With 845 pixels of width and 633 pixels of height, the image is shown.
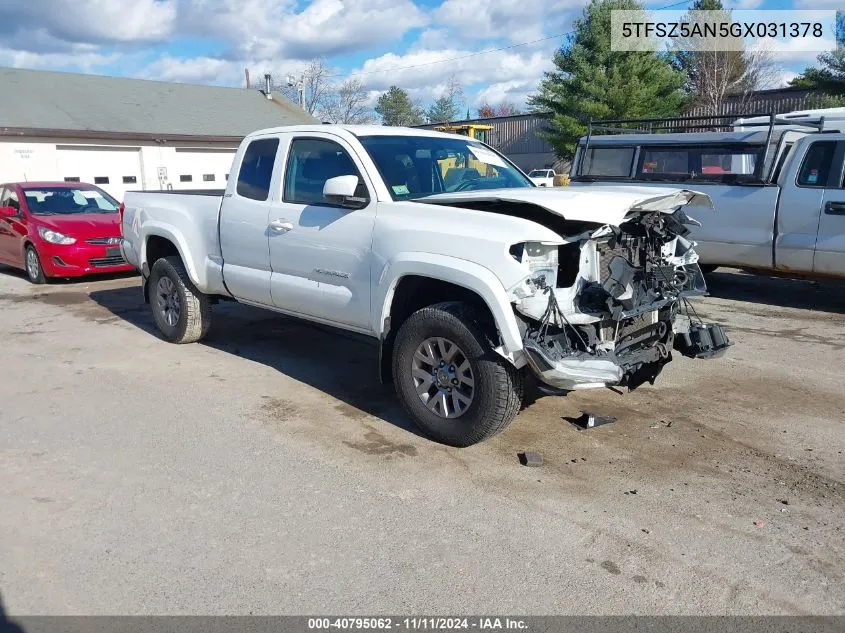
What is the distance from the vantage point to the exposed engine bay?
4398 mm

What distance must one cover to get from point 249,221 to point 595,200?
3032 mm

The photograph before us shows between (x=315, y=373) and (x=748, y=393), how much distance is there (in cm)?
355

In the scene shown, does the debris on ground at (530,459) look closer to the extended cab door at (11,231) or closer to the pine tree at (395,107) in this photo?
the extended cab door at (11,231)

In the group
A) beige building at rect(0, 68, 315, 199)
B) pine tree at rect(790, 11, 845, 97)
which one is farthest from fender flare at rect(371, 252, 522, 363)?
pine tree at rect(790, 11, 845, 97)

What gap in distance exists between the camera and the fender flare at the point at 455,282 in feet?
14.3

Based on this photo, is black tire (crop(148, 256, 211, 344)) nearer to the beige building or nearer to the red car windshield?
the red car windshield

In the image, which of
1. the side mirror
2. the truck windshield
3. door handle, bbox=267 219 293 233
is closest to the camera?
the side mirror

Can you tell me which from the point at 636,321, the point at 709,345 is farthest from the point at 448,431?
the point at 709,345

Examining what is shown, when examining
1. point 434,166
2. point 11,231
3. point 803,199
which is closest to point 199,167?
point 11,231

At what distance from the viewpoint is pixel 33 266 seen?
11844 mm

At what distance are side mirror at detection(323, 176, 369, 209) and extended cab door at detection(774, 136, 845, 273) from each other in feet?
18.9

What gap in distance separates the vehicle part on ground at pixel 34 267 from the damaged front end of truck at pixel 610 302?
966 cm

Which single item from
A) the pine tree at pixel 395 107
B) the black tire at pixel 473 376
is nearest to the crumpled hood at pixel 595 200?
the black tire at pixel 473 376

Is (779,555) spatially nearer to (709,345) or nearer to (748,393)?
(709,345)
